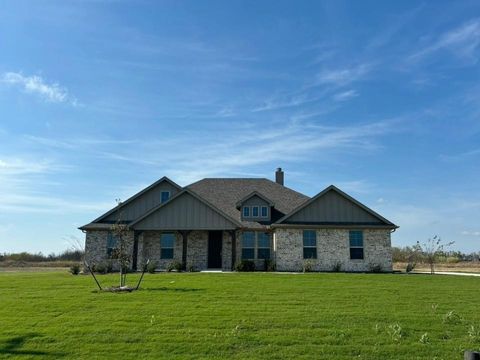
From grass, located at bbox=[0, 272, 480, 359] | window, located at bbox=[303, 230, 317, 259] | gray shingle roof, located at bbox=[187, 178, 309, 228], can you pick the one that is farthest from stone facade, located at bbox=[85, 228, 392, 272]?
grass, located at bbox=[0, 272, 480, 359]

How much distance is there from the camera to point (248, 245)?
30.5 m

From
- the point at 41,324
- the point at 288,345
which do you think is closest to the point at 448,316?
the point at 288,345

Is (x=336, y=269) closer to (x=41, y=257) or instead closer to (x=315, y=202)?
(x=315, y=202)

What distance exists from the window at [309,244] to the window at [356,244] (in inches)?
86.2

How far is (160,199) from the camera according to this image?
3231 centimetres

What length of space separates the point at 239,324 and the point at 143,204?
2215cm

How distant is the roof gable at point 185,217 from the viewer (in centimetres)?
2912

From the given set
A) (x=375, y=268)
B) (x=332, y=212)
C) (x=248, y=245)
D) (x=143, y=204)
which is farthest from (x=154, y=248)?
(x=375, y=268)

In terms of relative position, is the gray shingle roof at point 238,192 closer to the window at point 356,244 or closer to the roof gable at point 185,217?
the roof gable at point 185,217

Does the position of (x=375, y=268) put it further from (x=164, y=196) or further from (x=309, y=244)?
(x=164, y=196)

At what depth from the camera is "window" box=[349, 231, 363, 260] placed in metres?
29.2

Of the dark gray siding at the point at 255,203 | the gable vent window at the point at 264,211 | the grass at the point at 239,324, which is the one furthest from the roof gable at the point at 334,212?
the grass at the point at 239,324

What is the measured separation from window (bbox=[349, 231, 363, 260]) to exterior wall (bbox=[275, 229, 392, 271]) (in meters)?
0.21

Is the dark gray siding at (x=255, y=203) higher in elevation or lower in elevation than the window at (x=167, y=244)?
higher
